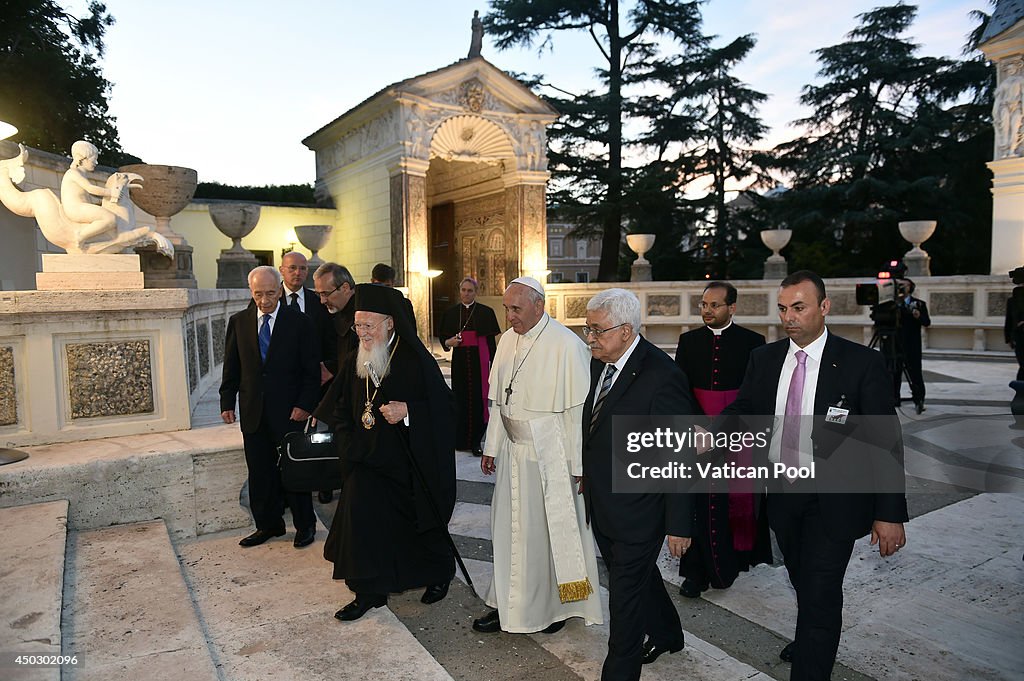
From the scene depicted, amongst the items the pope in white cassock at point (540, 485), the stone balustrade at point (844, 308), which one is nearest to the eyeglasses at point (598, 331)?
the pope in white cassock at point (540, 485)

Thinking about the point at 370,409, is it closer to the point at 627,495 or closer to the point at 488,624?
the point at 488,624

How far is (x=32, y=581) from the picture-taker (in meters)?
3.08

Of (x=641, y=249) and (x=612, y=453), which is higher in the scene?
(x=641, y=249)

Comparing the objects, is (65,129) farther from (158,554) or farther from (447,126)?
(158,554)

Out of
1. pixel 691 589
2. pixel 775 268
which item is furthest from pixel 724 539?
pixel 775 268

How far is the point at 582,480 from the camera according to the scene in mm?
3018

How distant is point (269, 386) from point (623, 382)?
102 inches

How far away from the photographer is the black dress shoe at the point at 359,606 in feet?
11.3

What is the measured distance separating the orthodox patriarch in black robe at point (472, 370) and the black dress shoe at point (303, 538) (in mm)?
2683

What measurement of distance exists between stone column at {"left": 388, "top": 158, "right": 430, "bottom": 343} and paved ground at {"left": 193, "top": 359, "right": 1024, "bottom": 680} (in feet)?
33.4

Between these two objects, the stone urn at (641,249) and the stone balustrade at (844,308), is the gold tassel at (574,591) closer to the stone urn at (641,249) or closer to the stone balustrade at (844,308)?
the stone balustrade at (844,308)

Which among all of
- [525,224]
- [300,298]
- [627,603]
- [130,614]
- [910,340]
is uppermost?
[525,224]

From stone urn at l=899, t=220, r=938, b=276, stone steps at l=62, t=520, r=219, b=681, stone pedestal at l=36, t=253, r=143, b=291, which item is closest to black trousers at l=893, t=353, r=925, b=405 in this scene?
stone steps at l=62, t=520, r=219, b=681

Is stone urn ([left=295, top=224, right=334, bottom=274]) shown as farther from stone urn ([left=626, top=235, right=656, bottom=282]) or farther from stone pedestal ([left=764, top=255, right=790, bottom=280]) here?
stone pedestal ([left=764, top=255, right=790, bottom=280])
